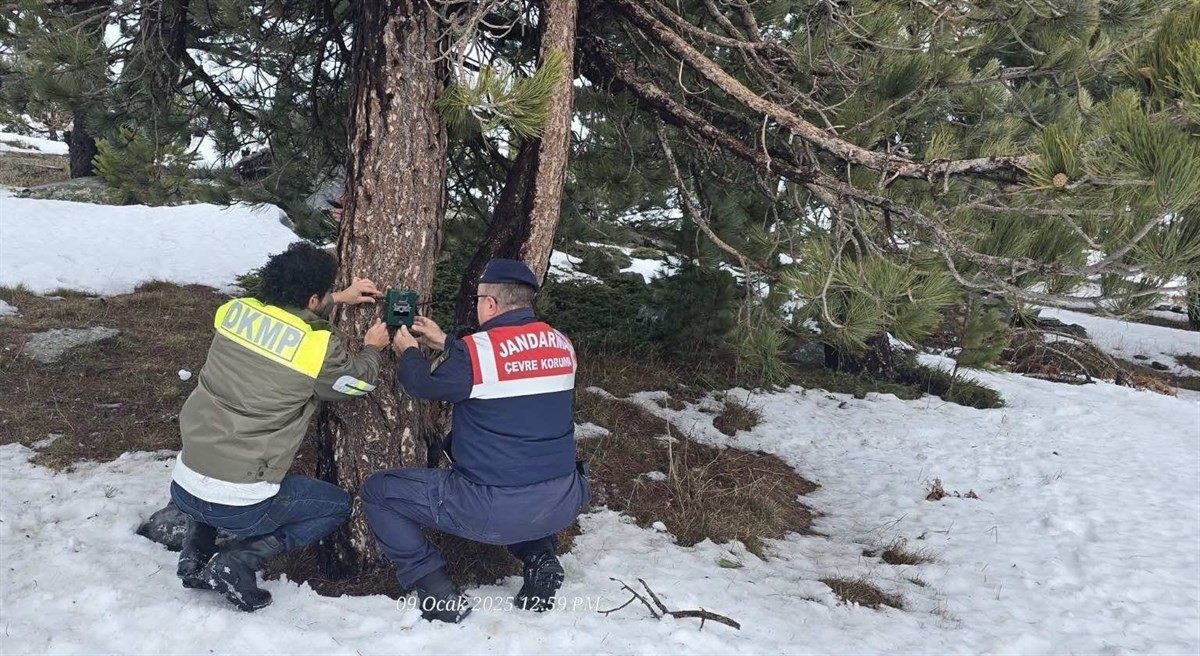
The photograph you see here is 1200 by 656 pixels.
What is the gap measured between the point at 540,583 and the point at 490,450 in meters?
0.74

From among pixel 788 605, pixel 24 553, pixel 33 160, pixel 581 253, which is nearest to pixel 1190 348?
pixel 581 253

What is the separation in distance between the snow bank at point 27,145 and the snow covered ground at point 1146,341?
30355mm

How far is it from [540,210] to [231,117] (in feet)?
11.3

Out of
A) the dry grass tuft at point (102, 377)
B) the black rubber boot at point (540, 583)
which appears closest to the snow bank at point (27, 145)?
the dry grass tuft at point (102, 377)

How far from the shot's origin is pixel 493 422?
2998 mm

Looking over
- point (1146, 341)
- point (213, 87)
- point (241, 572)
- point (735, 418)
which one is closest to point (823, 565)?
point (735, 418)

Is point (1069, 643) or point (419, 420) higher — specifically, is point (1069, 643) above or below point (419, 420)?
below

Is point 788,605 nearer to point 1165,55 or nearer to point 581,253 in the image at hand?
point 1165,55

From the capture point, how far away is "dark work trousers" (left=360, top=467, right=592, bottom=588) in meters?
3.01

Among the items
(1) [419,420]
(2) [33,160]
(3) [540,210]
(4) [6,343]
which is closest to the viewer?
(1) [419,420]

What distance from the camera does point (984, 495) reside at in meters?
5.93

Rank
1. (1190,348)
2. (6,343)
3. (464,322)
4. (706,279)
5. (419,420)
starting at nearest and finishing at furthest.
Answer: (419,420) < (464,322) < (6,343) < (706,279) < (1190,348)

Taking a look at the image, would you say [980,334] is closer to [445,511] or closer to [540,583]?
[540,583]

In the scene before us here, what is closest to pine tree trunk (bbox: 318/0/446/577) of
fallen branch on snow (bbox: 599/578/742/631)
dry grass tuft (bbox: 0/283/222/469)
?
fallen branch on snow (bbox: 599/578/742/631)
